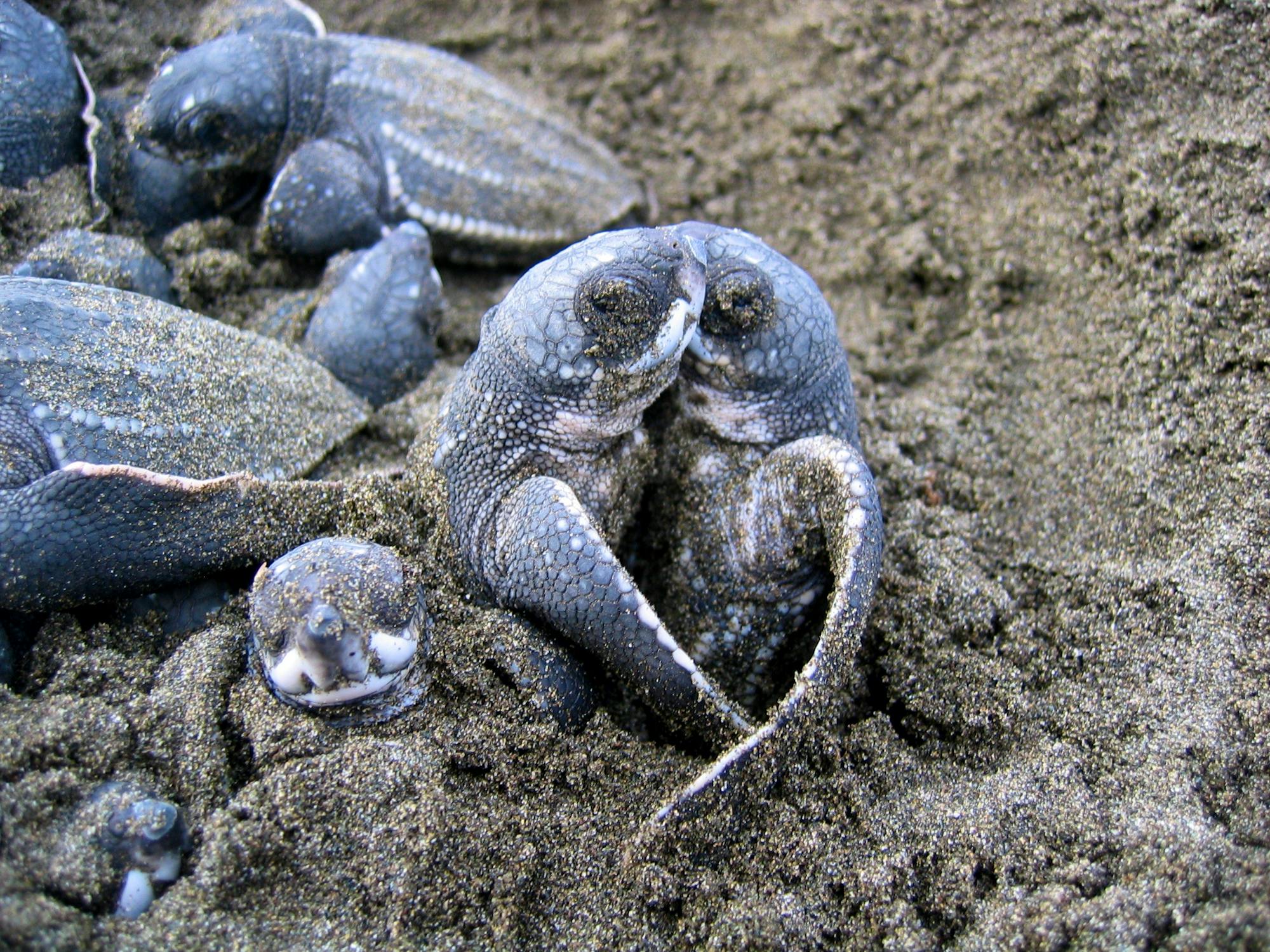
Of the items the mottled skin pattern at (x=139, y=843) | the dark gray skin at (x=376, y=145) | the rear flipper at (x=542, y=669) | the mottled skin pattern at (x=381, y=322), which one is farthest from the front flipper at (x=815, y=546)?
the dark gray skin at (x=376, y=145)

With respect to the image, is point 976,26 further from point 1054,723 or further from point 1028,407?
point 1054,723

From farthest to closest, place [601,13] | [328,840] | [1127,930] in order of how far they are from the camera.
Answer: [601,13], [328,840], [1127,930]

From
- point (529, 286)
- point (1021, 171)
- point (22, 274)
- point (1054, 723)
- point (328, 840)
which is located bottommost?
point (328, 840)

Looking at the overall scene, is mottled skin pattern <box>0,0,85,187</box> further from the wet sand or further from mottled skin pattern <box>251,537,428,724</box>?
mottled skin pattern <box>251,537,428,724</box>

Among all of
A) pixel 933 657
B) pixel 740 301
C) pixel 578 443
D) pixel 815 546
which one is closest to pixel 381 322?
pixel 578 443

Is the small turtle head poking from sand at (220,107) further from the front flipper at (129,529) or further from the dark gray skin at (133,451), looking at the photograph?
the front flipper at (129,529)

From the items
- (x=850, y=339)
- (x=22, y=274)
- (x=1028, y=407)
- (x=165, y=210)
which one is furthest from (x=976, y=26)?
(x=22, y=274)

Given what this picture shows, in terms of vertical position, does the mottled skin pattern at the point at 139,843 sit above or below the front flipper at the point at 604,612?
below

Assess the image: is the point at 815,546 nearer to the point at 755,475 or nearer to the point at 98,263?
the point at 755,475

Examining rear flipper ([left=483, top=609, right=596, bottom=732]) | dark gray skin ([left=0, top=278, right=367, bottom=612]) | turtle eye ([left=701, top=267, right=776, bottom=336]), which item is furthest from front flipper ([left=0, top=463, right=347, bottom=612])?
turtle eye ([left=701, top=267, right=776, bottom=336])
